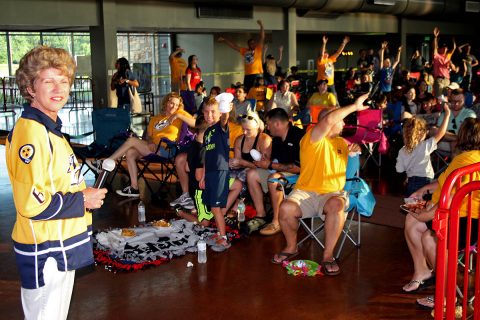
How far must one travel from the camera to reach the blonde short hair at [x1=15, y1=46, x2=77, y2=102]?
2.47 metres

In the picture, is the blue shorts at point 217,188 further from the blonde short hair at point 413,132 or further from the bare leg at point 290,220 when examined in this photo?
the blonde short hair at point 413,132

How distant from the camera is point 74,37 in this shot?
70.6 ft

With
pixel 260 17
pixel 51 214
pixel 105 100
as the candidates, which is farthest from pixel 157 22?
pixel 51 214

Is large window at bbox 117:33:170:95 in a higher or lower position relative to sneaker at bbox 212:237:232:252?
higher

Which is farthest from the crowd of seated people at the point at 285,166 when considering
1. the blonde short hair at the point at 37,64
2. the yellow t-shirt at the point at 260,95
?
the yellow t-shirt at the point at 260,95

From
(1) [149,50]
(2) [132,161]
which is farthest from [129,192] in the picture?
(1) [149,50]

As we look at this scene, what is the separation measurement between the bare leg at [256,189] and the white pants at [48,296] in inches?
148

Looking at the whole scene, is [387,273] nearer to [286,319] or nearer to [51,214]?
[286,319]

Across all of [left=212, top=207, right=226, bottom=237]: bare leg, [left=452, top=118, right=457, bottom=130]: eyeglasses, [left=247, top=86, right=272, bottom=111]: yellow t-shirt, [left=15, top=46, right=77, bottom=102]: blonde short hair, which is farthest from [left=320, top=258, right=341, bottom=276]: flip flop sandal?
[left=247, top=86, right=272, bottom=111]: yellow t-shirt

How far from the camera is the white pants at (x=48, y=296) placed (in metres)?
2.52

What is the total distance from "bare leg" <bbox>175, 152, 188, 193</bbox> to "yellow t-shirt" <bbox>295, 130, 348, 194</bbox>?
224 centimetres

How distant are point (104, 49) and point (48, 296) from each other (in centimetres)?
1111

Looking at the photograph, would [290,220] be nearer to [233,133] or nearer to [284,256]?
[284,256]

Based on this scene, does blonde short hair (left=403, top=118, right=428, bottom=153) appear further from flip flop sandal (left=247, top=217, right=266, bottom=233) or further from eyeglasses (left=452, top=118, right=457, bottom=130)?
eyeglasses (left=452, top=118, right=457, bottom=130)
